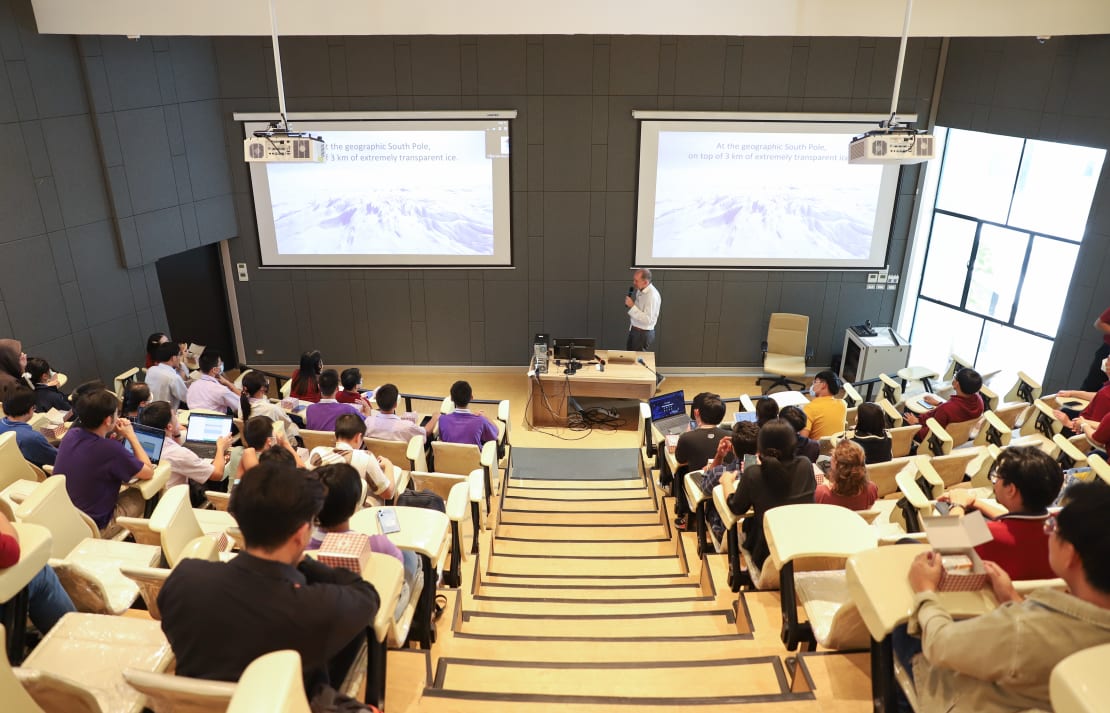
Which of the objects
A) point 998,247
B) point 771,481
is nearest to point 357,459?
point 771,481

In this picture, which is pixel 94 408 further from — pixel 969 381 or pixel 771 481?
pixel 969 381

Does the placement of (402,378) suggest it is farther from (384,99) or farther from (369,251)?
(384,99)

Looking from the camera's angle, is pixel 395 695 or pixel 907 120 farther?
pixel 907 120

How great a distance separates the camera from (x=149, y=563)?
307cm

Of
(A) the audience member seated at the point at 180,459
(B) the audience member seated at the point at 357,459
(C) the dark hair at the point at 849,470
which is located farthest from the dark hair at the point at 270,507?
(A) the audience member seated at the point at 180,459

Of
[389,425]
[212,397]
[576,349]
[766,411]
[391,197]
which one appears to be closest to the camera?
[766,411]

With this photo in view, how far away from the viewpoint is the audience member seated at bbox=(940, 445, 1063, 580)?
2.26 meters

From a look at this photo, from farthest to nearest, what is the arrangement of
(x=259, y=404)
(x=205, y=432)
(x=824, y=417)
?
(x=824, y=417) < (x=259, y=404) < (x=205, y=432)

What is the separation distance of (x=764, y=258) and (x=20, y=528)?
7.67m

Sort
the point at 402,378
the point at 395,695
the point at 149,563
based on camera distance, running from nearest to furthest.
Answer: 1. the point at 395,695
2. the point at 149,563
3. the point at 402,378

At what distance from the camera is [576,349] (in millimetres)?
7684

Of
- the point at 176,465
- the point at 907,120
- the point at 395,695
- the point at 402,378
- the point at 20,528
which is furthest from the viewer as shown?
the point at 402,378

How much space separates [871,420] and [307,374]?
175 inches

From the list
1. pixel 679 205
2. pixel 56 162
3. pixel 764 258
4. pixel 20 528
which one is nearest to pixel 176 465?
pixel 20 528
